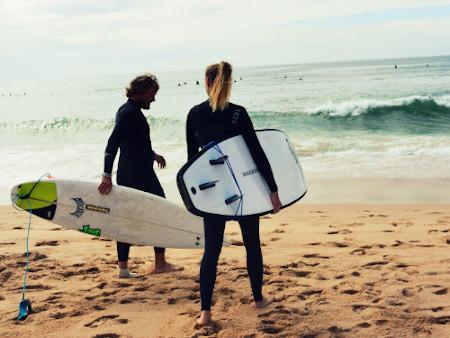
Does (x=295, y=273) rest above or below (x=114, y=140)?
below

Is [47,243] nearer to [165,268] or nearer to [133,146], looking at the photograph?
[165,268]

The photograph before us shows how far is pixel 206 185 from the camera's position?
9.95ft

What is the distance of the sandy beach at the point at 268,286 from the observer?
10.3 ft

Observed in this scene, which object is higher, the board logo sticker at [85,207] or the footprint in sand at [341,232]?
the board logo sticker at [85,207]

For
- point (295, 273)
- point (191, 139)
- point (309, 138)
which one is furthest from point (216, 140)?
point (309, 138)

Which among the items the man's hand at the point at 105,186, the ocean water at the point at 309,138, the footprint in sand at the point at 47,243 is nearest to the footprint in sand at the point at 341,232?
the man's hand at the point at 105,186

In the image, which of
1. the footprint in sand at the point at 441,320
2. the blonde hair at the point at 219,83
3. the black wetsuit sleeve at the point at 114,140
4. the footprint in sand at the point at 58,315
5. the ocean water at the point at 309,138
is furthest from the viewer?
the ocean water at the point at 309,138

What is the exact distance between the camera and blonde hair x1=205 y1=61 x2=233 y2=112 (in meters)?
2.86

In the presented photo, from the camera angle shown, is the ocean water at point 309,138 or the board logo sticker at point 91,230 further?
the ocean water at point 309,138

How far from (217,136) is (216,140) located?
0.02 m

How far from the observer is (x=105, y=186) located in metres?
3.94

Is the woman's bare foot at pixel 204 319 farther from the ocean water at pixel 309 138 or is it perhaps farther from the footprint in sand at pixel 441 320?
the ocean water at pixel 309 138

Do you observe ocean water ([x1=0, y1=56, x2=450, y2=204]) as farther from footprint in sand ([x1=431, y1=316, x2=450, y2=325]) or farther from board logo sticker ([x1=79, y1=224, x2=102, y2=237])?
footprint in sand ([x1=431, y1=316, x2=450, y2=325])

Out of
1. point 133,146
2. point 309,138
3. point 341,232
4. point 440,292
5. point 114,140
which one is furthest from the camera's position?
point 309,138
